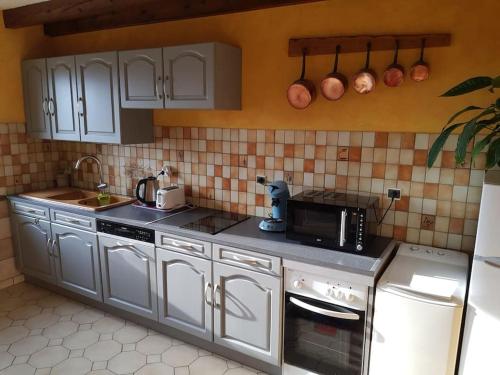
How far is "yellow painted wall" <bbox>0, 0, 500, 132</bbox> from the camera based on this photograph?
2023 millimetres

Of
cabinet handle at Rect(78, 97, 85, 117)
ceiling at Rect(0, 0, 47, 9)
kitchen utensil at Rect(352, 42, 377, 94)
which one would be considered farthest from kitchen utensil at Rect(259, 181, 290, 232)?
ceiling at Rect(0, 0, 47, 9)

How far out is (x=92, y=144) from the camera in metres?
3.55

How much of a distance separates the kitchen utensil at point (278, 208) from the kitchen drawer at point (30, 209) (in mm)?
1830

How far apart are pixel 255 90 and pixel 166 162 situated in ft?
3.19

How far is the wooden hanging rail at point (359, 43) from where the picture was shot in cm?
207

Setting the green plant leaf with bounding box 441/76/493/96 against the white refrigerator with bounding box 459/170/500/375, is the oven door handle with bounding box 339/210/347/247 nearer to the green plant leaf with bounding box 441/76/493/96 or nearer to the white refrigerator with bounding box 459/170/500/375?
the white refrigerator with bounding box 459/170/500/375

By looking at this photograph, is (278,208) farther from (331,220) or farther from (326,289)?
(326,289)

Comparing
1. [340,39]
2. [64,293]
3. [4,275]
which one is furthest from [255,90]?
[4,275]

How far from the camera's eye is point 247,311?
7.49 feet

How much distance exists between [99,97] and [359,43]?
1.91 m

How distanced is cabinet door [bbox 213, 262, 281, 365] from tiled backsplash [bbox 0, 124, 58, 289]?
220 cm

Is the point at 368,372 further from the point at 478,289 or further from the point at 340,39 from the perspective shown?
the point at 340,39

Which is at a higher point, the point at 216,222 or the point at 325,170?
the point at 325,170

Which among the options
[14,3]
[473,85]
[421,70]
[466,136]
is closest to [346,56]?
[421,70]
